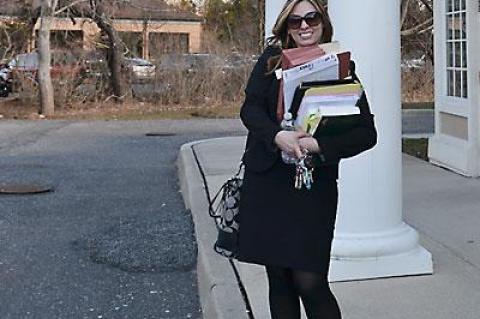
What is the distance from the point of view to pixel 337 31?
445 cm

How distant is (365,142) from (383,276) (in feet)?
6.20

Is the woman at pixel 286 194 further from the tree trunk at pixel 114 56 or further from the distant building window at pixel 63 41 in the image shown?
the distant building window at pixel 63 41

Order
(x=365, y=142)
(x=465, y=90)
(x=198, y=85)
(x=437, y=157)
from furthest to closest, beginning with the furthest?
(x=198, y=85) → (x=437, y=157) → (x=465, y=90) → (x=365, y=142)

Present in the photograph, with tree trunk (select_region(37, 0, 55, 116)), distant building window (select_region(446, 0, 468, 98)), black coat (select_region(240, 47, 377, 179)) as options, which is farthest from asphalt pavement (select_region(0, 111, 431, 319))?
tree trunk (select_region(37, 0, 55, 116))

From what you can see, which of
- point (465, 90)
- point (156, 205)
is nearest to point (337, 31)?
point (156, 205)

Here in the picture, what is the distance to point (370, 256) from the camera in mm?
4543

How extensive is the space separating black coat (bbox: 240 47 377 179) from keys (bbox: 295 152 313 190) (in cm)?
5

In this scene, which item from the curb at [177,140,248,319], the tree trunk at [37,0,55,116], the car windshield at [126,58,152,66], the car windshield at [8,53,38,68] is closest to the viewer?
the curb at [177,140,248,319]

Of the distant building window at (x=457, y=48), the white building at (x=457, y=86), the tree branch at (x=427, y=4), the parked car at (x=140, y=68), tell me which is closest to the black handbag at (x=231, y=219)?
the white building at (x=457, y=86)

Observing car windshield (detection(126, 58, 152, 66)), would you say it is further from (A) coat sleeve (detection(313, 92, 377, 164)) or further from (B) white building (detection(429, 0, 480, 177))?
(A) coat sleeve (detection(313, 92, 377, 164))

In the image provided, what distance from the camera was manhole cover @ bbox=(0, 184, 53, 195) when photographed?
8836mm

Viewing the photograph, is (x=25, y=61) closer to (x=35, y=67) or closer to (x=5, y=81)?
(x=35, y=67)

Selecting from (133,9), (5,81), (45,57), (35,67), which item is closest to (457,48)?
(45,57)

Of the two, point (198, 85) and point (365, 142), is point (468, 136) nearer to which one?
point (365, 142)
